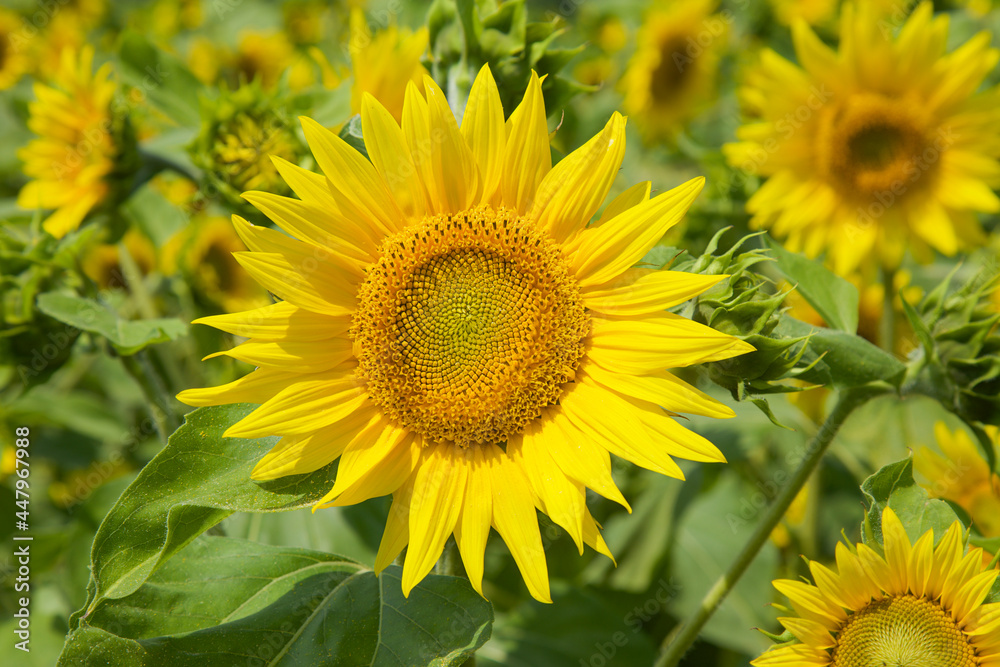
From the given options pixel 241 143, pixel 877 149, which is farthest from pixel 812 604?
pixel 877 149

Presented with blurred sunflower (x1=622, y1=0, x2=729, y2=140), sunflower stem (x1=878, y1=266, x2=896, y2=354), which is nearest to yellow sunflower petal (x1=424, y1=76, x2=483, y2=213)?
sunflower stem (x1=878, y1=266, x2=896, y2=354)

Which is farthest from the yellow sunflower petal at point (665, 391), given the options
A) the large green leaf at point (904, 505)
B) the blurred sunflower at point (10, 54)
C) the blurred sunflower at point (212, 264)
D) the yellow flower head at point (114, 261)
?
the blurred sunflower at point (10, 54)

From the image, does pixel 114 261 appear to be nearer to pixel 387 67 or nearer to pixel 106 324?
pixel 106 324

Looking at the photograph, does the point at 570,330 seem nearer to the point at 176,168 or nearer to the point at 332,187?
the point at 332,187

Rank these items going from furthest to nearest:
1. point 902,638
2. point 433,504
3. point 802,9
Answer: point 802,9, point 433,504, point 902,638

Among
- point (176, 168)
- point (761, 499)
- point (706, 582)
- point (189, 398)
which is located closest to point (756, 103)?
point (761, 499)

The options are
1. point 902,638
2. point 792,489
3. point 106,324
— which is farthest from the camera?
point 106,324

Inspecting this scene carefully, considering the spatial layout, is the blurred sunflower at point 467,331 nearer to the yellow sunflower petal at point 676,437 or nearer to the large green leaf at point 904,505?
the yellow sunflower petal at point 676,437

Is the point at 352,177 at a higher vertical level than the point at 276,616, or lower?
higher
